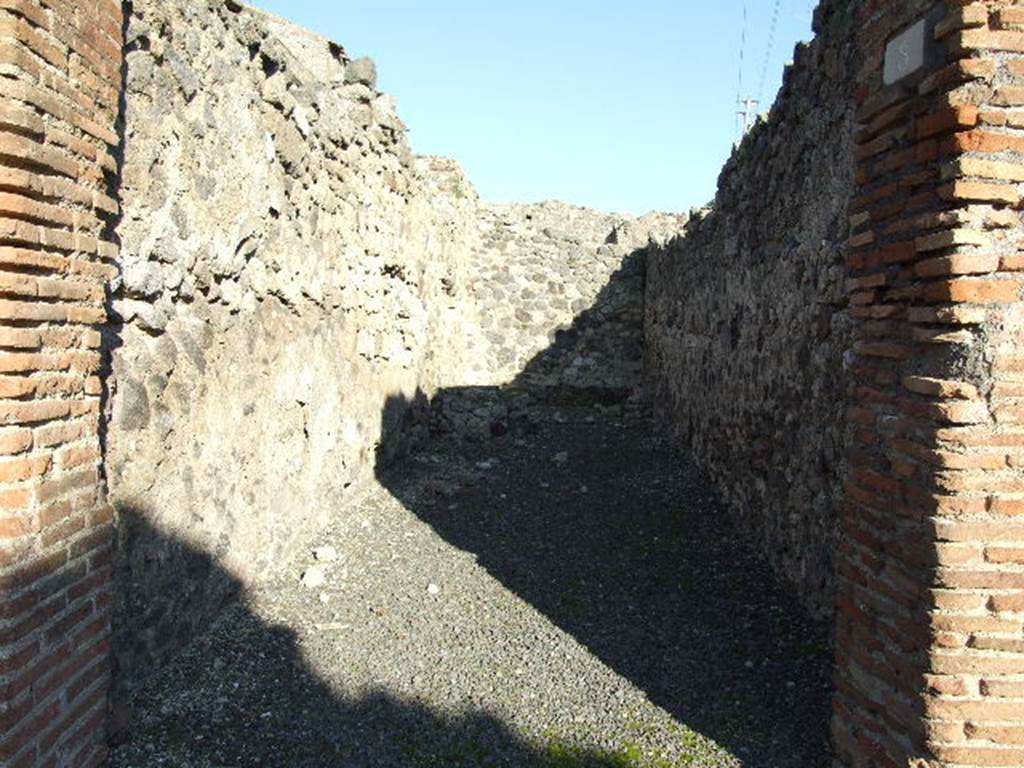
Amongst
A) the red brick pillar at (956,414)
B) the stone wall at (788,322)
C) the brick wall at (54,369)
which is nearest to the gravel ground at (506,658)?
the stone wall at (788,322)

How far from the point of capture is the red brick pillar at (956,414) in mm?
2195

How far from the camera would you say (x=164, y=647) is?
3.41m

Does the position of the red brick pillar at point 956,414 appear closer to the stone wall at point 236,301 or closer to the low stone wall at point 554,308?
the stone wall at point 236,301

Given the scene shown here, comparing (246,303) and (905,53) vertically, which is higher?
(905,53)

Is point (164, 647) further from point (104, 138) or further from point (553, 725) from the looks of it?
point (104, 138)

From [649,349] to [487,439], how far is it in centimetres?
350

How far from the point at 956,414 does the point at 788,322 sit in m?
2.65

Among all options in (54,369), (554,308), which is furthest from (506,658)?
(554,308)

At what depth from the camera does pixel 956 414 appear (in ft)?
7.30

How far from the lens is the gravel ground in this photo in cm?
300

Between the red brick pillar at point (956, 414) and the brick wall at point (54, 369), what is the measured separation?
8.19ft

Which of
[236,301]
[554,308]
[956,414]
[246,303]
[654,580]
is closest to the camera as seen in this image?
[956,414]

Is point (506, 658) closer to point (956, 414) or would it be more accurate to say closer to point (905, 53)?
point (956, 414)

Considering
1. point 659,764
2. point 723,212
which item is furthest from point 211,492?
point 723,212
